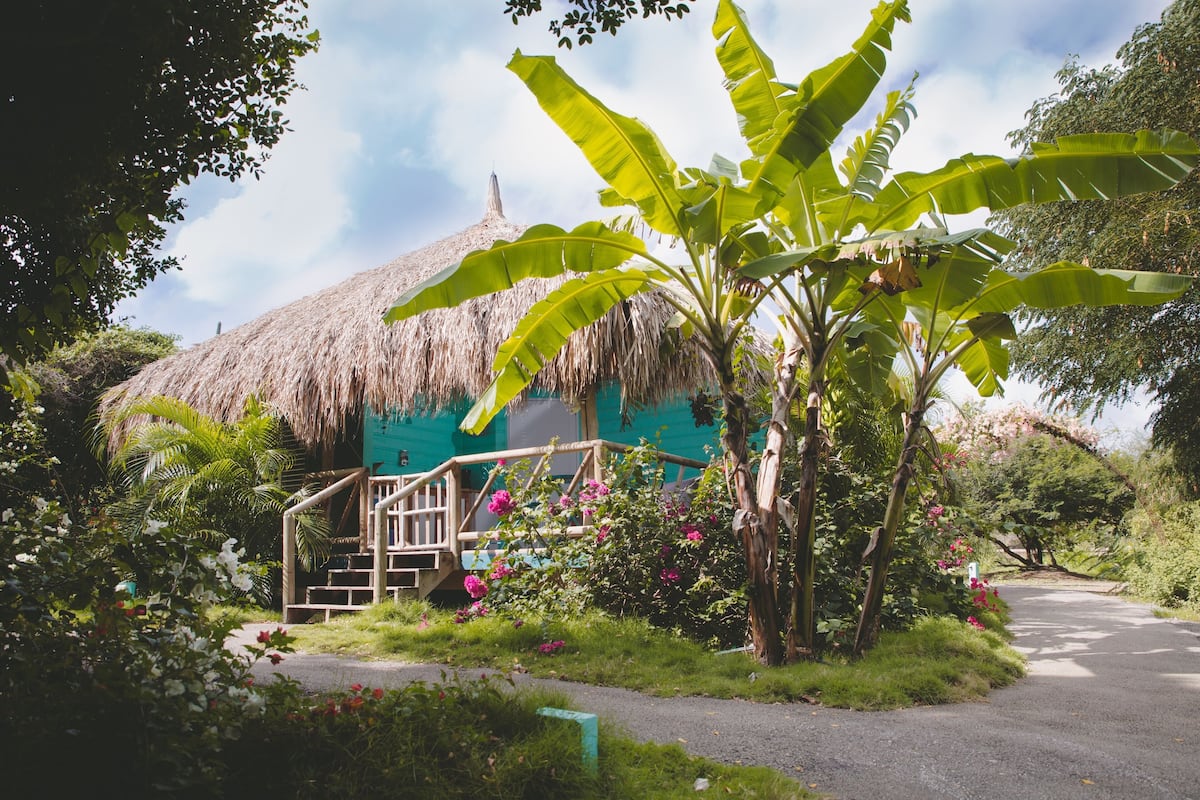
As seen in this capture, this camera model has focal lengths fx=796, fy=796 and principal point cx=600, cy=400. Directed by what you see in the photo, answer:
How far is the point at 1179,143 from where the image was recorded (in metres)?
5.03

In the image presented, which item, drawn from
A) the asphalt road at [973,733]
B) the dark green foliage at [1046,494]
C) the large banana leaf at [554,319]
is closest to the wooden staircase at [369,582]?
the asphalt road at [973,733]

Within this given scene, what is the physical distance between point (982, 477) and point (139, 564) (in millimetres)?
18930

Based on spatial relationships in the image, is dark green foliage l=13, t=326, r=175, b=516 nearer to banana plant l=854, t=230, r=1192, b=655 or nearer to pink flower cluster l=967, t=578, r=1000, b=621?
banana plant l=854, t=230, r=1192, b=655

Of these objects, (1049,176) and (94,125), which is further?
(1049,176)

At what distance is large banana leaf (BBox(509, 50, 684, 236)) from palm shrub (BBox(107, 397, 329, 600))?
19.6ft

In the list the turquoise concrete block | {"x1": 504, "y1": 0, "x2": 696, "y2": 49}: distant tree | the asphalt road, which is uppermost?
{"x1": 504, "y1": 0, "x2": 696, "y2": 49}: distant tree

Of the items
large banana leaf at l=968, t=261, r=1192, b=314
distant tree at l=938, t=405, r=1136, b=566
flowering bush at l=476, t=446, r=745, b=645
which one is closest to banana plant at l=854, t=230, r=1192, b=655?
large banana leaf at l=968, t=261, r=1192, b=314

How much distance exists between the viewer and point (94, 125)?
2600mm

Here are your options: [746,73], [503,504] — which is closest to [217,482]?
[503,504]

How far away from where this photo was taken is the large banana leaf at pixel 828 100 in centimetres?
499

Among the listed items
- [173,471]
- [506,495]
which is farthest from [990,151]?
[173,471]

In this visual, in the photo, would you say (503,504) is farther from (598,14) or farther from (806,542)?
(598,14)

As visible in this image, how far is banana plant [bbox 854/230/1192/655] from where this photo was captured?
5238mm

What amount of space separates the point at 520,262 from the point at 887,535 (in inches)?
125
